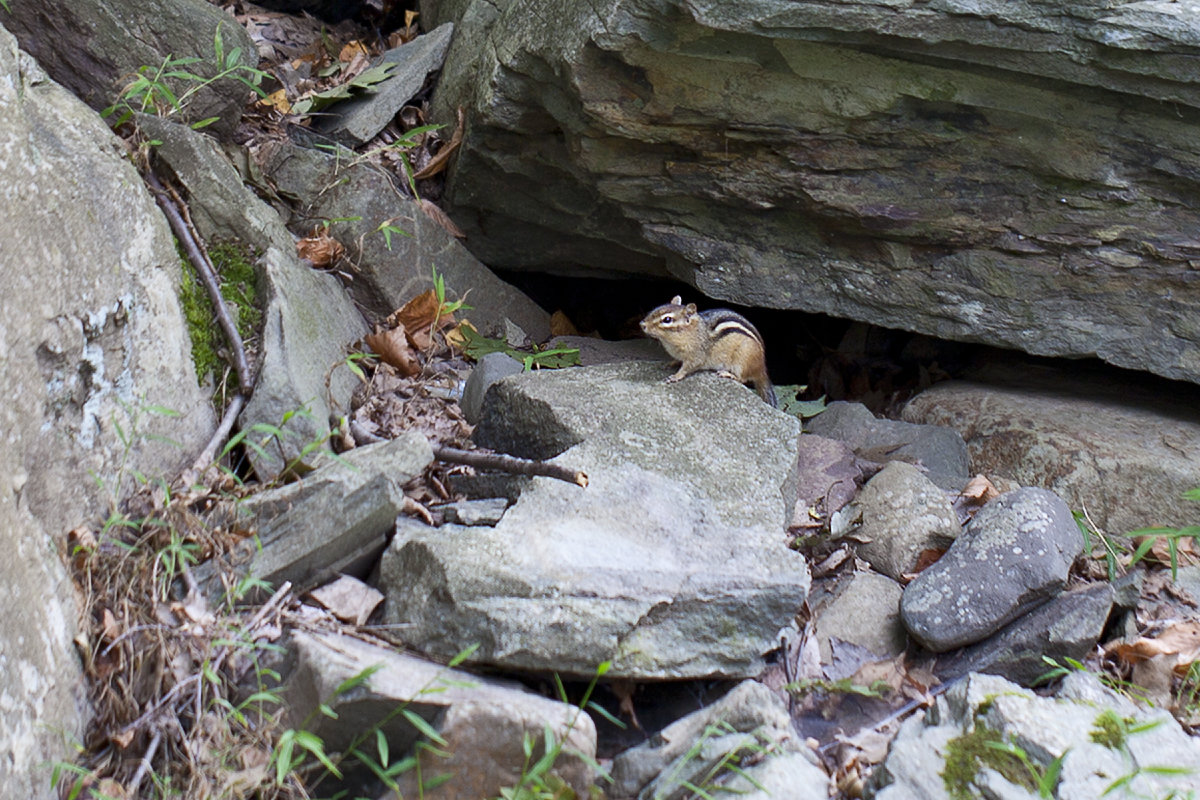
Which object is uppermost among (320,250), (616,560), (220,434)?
(320,250)

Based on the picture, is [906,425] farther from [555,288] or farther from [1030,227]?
[555,288]

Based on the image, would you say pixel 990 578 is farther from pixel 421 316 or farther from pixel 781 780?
pixel 421 316

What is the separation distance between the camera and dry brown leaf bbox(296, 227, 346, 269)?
509 centimetres

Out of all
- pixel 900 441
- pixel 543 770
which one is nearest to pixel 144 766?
pixel 543 770

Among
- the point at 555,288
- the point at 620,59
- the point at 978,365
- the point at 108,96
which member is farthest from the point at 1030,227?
the point at 108,96

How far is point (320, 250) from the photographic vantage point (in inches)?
201

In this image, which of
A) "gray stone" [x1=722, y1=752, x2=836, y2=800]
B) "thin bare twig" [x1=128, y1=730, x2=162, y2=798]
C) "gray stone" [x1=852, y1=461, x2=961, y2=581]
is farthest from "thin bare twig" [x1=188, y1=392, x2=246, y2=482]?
"gray stone" [x1=852, y1=461, x2=961, y2=581]

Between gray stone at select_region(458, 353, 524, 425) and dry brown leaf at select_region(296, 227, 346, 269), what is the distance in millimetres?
1084

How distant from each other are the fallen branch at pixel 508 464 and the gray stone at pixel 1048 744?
4.49 feet

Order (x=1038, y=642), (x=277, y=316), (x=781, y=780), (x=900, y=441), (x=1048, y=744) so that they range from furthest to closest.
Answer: (x=900, y=441) < (x=277, y=316) < (x=1038, y=642) < (x=1048, y=744) < (x=781, y=780)

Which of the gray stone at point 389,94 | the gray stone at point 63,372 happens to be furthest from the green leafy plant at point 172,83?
the gray stone at point 389,94

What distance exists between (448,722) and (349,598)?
2.18ft

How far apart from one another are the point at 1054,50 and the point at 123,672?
166 inches

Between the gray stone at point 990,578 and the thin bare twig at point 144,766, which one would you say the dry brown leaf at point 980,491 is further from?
the thin bare twig at point 144,766
